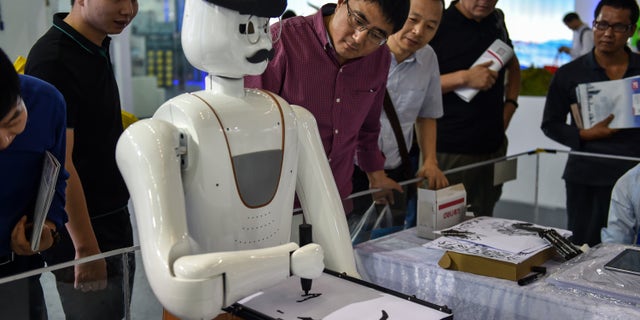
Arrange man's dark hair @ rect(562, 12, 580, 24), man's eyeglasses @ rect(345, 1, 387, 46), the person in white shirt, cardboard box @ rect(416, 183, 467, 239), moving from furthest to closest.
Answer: man's dark hair @ rect(562, 12, 580, 24), the person in white shirt, cardboard box @ rect(416, 183, 467, 239), man's eyeglasses @ rect(345, 1, 387, 46)

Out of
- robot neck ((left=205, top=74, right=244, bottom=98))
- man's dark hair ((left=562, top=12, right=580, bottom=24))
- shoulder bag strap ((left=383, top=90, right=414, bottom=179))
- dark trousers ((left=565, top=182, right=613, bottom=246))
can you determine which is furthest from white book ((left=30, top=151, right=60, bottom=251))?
man's dark hair ((left=562, top=12, right=580, bottom=24))

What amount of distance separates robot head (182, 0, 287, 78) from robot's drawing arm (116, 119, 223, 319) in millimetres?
136

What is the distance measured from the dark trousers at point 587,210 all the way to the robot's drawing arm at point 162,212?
1.40 metres

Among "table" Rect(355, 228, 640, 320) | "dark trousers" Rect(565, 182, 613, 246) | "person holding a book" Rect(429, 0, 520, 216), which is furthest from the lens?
"person holding a book" Rect(429, 0, 520, 216)

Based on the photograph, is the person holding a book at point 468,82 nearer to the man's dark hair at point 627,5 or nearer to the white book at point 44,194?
the man's dark hair at point 627,5

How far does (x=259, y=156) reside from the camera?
112 centimetres

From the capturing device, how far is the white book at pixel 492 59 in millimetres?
2445

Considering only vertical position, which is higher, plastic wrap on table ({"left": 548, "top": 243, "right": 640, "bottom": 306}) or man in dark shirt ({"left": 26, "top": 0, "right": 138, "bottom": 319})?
man in dark shirt ({"left": 26, "top": 0, "right": 138, "bottom": 319})

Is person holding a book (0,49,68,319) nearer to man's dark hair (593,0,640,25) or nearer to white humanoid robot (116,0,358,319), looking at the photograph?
white humanoid robot (116,0,358,319)

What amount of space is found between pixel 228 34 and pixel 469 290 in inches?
30.4

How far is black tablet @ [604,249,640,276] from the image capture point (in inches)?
56.6

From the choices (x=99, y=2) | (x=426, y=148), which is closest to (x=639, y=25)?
(x=426, y=148)

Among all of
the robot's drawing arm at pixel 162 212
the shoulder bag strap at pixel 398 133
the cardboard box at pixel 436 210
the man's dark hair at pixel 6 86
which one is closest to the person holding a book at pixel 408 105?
the shoulder bag strap at pixel 398 133

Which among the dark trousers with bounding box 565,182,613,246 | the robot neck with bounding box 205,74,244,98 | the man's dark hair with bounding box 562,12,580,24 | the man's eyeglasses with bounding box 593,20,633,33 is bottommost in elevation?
the dark trousers with bounding box 565,182,613,246
